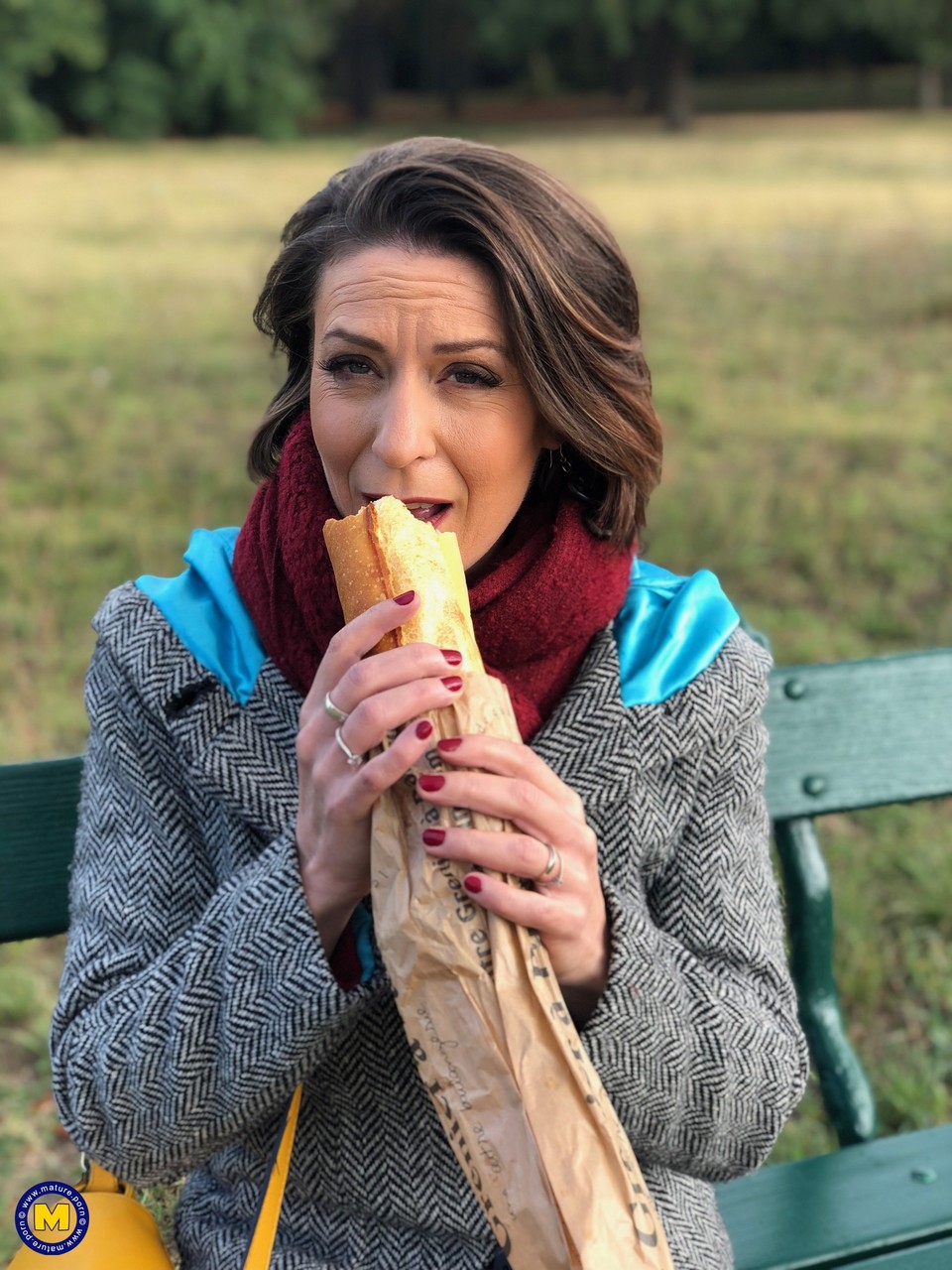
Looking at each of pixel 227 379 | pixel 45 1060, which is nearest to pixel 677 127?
pixel 227 379

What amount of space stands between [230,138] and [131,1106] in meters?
40.6

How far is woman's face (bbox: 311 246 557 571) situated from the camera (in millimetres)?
1791

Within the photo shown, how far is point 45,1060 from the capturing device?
3488 mm

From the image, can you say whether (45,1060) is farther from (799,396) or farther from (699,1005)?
(799,396)

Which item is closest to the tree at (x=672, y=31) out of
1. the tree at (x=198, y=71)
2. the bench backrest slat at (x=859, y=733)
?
the tree at (x=198, y=71)

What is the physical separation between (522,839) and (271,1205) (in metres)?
0.56

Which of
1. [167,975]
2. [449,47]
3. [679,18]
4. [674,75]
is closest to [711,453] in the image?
[167,975]

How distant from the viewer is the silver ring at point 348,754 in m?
1.52

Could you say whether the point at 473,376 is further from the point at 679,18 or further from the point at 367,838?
the point at 679,18

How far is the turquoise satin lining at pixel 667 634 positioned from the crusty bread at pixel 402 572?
0.40 m

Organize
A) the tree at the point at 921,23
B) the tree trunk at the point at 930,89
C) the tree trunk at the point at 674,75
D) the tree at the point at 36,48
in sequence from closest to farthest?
1. the tree at the point at 36,48
2. the tree trunk at the point at 674,75
3. the tree at the point at 921,23
4. the tree trunk at the point at 930,89

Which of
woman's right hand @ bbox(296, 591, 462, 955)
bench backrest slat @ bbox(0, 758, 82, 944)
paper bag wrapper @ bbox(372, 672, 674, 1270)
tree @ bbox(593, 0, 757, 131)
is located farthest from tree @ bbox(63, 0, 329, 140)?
paper bag wrapper @ bbox(372, 672, 674, 1270)

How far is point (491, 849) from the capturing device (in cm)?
151

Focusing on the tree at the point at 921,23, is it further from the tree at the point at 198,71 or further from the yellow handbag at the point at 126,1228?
the yellow handbag at the point at 126,1228
